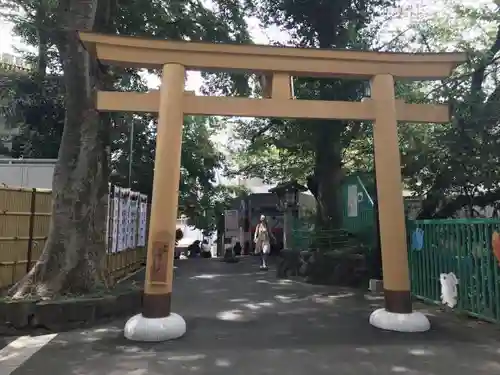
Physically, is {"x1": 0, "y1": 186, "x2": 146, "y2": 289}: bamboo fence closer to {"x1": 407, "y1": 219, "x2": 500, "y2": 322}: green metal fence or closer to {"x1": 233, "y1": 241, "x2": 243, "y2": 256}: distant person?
{"x1": 407, "y1": 219, "x2": 500, "y2": 322}: green metal fence

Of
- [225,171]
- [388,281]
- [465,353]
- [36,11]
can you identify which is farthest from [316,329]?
[225,171]

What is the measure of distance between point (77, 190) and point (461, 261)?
6417 mm

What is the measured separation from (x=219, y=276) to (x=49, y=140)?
790 centimetres

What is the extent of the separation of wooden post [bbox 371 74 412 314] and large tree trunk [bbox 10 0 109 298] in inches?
186

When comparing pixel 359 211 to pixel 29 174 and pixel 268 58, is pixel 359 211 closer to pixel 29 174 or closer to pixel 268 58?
pixel 268 58

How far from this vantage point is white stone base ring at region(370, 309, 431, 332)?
6738mm

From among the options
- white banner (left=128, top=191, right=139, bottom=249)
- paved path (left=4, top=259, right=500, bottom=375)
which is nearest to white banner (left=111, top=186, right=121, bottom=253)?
white banner (left=128, top=191, right=139, bottom=249)

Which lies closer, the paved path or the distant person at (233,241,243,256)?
the paved path

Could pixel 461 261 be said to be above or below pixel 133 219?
below

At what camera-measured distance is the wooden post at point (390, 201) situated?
712cm

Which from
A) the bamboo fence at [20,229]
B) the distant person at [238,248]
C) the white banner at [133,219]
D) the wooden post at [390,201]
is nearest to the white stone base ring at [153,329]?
the bamboo fence at [20,229]

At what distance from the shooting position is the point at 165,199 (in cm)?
691

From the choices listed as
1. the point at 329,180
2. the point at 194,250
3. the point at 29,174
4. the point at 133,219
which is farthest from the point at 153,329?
the point at 194,250

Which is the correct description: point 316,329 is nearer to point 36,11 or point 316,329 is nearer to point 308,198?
point 36,11
